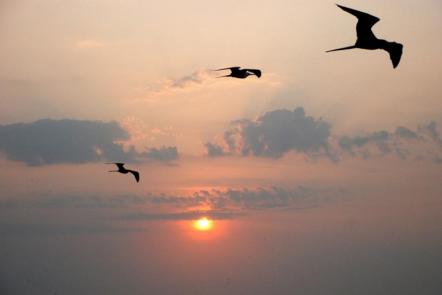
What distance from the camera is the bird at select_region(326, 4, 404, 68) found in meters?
31.9

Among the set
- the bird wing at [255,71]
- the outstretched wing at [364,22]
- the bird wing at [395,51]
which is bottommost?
the bird wing at [395,51]

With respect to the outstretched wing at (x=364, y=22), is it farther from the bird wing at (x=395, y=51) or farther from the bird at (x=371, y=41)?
the bird wing at (x=395, y=51)

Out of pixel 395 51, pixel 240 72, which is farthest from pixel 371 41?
pixel 240 72

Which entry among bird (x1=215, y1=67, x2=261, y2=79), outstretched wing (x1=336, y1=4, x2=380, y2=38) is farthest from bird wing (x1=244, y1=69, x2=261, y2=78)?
outstretched wing (x1=336, y1=4, x2=380, y2=38)

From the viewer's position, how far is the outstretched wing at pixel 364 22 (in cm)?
3089

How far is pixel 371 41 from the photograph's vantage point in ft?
111

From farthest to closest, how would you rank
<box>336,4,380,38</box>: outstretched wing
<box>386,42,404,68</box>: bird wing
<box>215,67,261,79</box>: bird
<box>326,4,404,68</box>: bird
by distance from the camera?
<box>215,67,261,79</box>: bird → <box>386,42,404,68</box>: bird wing → <box>326,4,404,68</box>: bird → <box>336,4,380,38</box>: outstretched wing

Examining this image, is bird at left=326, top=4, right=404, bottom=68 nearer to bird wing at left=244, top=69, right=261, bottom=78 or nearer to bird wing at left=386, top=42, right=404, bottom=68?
bird wing at left=386, top=42, right=404, bottom=68

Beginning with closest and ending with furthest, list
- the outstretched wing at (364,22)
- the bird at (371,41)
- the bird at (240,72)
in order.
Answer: the outstretched wing at (364,22) < the bird at (371,41) < the bird at (240,72)

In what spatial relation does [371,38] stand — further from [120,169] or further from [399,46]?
[120,169]

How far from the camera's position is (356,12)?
30.2 meters

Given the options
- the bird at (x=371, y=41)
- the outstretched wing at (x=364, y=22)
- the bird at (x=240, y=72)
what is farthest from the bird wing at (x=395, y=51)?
the bird at (x=240, y=72)

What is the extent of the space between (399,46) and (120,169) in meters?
40.6

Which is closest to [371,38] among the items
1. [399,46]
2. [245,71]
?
[399,46]
